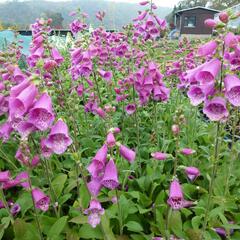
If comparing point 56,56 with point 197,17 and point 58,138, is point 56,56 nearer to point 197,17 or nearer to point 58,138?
point 58,138

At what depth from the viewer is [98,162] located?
2021mm

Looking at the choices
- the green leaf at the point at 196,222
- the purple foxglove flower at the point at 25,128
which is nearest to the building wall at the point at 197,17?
the green leaf at the point at 196,222

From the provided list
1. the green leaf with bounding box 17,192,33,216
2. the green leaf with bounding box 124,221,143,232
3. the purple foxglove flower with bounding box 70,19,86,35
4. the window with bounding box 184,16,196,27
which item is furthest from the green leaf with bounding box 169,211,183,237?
the window with bounding box 184,16,196,27

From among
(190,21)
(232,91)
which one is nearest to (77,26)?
(232,91)

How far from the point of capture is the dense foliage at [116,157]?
2.01 m

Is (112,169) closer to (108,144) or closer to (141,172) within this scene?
(108,144)

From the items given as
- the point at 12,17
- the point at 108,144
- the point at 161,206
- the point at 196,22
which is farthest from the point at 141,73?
the point at 12,17

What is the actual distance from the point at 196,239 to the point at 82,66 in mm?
2379

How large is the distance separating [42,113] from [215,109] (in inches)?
43.2

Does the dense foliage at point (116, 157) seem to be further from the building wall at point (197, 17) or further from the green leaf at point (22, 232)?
the building wall at point (197, 17)

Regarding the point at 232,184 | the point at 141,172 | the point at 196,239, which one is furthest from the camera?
the point at 141,172

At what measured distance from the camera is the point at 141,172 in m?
3.78

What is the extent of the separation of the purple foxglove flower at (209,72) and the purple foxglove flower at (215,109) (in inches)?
5.4

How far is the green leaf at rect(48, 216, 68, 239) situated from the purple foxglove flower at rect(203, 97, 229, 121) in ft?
4.55
